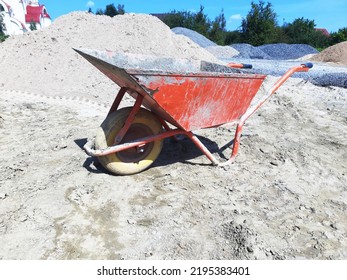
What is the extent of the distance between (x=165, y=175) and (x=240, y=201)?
2.78 feet

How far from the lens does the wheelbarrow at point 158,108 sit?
103 inches

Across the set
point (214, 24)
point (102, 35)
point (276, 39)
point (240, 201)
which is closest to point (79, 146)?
point (240, 201)

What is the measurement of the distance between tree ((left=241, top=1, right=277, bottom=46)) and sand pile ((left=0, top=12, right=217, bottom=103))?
18235mm

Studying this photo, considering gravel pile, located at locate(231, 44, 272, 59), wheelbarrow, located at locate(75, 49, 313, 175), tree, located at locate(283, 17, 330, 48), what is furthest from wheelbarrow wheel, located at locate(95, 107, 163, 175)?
tree, located at locate(283, 17, 330, 48)

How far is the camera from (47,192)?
273 centimetres

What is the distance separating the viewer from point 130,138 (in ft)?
10.5

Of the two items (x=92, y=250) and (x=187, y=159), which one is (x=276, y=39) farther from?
(x=92, y=250)

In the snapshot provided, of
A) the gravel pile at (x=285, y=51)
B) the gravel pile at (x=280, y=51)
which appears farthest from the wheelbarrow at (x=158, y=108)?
the gravel pile at (x=285, y=51)

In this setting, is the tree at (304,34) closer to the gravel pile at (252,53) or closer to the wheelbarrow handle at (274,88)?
the gravel pile at (252,53)

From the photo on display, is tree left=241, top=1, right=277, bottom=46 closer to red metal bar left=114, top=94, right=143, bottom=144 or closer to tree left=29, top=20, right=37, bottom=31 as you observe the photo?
tree left=29, top=20, right=37, bottom=31

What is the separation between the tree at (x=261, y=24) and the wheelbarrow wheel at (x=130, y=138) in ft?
83.5

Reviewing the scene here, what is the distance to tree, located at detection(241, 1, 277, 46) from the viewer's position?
2539 centimetres

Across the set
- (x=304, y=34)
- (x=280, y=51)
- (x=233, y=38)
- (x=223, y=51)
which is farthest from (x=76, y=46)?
(x=304, y=34)
